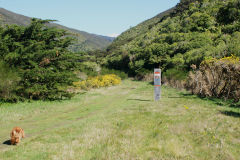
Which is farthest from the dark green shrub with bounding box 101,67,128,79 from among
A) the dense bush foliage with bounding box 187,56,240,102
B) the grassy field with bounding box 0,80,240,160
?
the grassy field with bounding box 0,80,240,160

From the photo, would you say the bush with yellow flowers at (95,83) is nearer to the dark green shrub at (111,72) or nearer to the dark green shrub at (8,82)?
the dark green shrub at (8,82)

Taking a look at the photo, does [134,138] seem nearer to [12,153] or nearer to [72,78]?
[12,153]

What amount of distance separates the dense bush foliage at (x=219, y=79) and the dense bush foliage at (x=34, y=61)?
11299mm

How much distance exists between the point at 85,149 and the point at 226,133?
190 inches

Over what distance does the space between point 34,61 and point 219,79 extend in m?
14.6

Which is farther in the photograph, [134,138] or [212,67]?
[212,67]

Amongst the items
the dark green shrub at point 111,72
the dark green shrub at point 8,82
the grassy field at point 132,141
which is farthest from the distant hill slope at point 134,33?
the grassy field at point 132,141

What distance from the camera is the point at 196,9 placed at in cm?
6538

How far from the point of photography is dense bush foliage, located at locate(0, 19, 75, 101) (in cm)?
1363

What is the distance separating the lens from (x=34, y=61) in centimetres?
1502

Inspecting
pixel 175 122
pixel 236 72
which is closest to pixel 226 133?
pixel 175 122

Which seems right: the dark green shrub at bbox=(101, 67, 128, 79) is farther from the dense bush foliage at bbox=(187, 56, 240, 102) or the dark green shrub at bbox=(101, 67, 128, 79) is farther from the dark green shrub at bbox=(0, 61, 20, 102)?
the dark green shrub at bbox=(0, 61, 20, 102)

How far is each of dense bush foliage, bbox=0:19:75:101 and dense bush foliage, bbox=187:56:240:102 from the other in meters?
11.3

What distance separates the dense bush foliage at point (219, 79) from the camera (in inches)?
535
